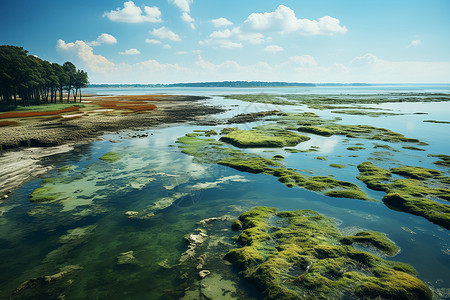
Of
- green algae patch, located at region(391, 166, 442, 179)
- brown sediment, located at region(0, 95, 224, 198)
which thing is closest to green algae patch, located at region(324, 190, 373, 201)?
green algae patch, located at region(391, 166, 442, 179)

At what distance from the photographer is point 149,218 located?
15.3 meters

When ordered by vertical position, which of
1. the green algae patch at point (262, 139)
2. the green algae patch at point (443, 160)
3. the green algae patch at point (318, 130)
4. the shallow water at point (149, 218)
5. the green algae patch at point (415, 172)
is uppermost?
the green algae patch at point (318, 130)

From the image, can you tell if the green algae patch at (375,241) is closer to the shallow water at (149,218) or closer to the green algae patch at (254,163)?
the shallow water at (149,218)

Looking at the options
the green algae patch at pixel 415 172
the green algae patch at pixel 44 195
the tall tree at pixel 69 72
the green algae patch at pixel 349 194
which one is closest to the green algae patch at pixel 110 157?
the green algae patch at pixel 44 195

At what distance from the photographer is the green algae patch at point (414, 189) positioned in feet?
49.8

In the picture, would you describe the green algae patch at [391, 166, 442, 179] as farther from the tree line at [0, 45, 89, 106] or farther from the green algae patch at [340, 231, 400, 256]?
the tree line at [0, 45, 89, 106]

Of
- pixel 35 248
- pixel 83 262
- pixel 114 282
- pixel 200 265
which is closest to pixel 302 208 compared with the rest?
pixel 200 265

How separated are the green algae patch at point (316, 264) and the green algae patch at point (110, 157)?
20.2m

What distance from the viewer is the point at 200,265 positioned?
10875 mm

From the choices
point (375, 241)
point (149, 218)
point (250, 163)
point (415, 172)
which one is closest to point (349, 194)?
point (375, 241)

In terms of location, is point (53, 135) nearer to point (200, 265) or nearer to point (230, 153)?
point (230, 153)

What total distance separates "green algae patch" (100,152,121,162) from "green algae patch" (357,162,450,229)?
90.3ft

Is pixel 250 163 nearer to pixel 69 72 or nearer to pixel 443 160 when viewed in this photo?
pixel 443 160

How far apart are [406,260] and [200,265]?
10188 millimetres
